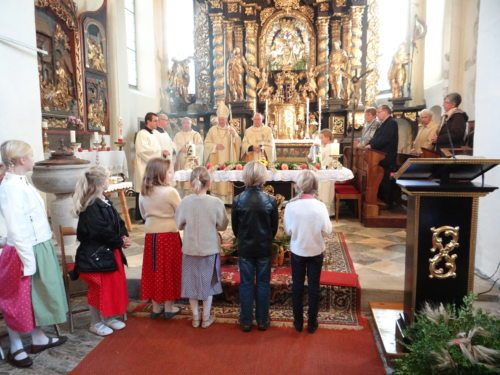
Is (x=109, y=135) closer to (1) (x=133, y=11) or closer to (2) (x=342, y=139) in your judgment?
(1) (x=133, y=11)

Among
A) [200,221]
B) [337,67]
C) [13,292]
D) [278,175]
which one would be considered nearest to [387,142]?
[278,175]

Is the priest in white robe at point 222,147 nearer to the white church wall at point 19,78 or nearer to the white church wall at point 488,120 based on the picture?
the white church wall at point 19,78

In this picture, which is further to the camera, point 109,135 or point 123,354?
point 109,135

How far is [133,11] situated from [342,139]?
664 cm

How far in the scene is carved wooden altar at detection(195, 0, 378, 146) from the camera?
1048cm

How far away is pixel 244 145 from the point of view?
26.8ft

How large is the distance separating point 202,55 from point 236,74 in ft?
4.73

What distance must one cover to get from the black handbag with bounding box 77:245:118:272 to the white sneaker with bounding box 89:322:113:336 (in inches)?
21.2

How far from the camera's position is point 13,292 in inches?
113

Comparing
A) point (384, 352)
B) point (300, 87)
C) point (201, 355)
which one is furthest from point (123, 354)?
point (300, 87)

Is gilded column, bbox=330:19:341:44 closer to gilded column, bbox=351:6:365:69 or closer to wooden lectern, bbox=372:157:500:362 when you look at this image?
gilded column, bbox=351:6:365:69

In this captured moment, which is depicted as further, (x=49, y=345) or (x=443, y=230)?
(x=49, y=345)

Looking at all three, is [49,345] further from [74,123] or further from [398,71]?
[398,71]

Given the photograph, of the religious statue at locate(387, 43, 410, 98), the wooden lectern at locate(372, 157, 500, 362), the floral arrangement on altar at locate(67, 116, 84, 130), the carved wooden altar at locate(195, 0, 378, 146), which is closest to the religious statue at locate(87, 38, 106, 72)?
the floral arrangement on altar at locate(67, 116, 84, 130)
